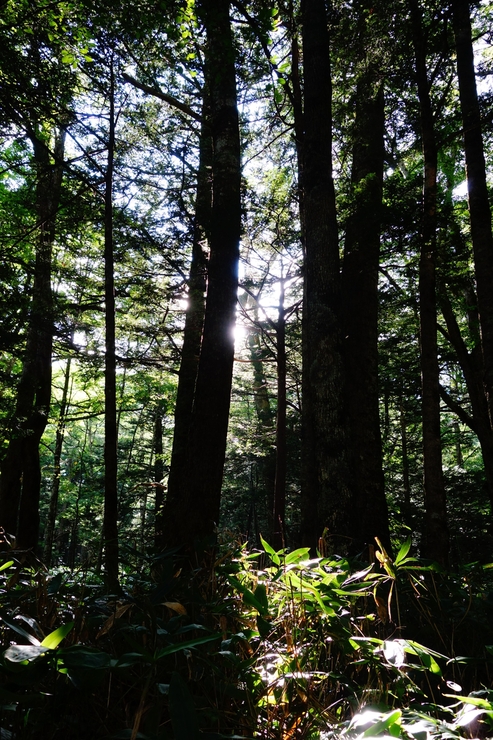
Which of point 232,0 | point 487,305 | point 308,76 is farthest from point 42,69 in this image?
point 487,305

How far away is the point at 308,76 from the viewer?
17.0 ft

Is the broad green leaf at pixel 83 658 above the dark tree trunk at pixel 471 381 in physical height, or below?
below

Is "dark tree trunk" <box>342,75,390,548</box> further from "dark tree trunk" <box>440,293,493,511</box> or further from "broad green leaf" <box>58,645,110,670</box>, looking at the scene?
"broad green leaf" <box>58,645,110,670</box>

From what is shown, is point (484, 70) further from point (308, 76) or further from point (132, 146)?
point (132, 146)

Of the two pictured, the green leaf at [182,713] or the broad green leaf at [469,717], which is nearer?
the green leaf at [182,713]

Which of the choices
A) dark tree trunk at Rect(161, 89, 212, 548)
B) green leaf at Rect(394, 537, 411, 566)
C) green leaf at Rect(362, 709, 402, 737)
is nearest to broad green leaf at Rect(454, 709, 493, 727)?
green leaf at Rect(362, 709, 402, 737)

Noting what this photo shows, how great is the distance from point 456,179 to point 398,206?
1185 cm

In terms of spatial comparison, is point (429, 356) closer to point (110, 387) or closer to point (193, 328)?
point (110, 387)

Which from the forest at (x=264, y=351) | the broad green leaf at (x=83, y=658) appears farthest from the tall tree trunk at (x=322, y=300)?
the broad green leaf at (x=83, y=658)

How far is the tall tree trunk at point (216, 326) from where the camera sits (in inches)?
153

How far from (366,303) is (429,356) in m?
1.42

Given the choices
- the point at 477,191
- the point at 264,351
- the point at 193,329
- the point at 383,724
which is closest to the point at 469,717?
the point at 383,724

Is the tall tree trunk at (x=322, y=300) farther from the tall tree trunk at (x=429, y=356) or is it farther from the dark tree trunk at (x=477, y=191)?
the dark tree trunk at (x=477, y=191)

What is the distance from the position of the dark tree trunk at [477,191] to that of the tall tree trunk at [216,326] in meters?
3.38
